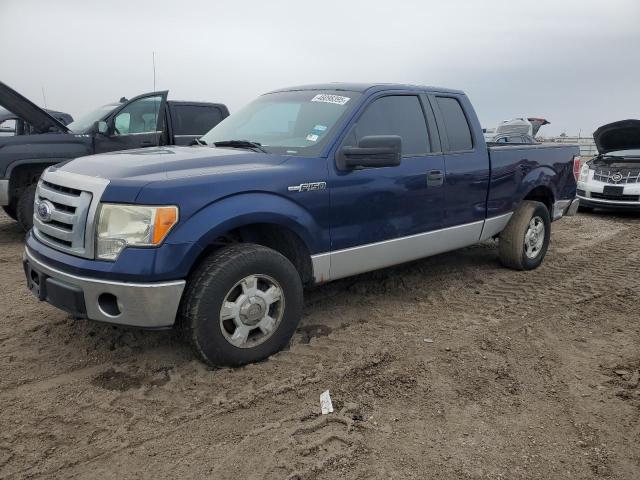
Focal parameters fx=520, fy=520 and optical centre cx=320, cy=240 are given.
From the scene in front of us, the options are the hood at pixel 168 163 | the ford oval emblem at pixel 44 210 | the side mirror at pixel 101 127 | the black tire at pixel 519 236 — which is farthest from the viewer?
the side mirror at pixel 101 127

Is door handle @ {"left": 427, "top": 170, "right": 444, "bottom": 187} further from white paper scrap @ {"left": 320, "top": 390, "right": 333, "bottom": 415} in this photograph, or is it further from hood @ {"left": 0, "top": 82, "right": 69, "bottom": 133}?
hood @ {"left": 0, "top": 82, "right": 69, "bottom": 133}

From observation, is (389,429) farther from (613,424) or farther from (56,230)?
(56,230)

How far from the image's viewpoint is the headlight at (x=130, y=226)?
287cm

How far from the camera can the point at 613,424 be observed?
2.79 metres

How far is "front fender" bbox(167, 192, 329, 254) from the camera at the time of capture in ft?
9.78

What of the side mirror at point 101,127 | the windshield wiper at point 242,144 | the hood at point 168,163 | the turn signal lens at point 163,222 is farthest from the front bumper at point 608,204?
the turn signal lens at point 163,222

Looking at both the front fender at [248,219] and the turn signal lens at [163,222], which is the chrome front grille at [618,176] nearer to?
A: the front fender at [248,219]

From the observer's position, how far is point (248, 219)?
3.21m

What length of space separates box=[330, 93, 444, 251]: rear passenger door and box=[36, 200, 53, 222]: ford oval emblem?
1.82 meters

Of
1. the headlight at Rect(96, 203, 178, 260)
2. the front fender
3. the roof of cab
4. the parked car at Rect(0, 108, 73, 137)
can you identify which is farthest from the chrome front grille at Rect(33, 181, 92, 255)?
the parked car at Rect(0, 108, 73, 137)

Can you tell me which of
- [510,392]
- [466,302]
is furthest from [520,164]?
[510,392]

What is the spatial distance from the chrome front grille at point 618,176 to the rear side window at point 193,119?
7.70m

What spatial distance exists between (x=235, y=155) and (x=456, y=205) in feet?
7.05

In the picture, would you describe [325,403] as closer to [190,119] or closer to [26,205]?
[26,205]
